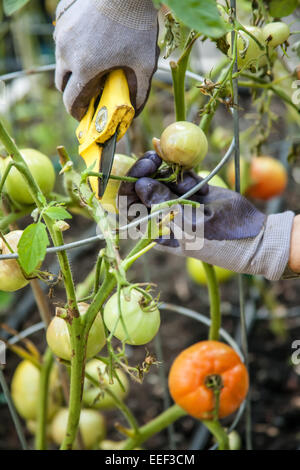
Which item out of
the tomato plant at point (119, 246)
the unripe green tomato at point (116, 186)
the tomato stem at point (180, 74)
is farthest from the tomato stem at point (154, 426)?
the tomato stem at point (180, 74)

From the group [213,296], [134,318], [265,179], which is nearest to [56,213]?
[134,318]

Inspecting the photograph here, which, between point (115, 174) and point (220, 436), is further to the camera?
point (220, 436)

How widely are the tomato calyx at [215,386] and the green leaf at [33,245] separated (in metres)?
0.38

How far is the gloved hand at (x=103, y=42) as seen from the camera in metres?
0.61

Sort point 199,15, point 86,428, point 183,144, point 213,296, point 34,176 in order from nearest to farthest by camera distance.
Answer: point 199,15, point 183,144, point 34,176, point 213,296, point 86,428

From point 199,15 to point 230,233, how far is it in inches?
11.2

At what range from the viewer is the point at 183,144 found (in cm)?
59

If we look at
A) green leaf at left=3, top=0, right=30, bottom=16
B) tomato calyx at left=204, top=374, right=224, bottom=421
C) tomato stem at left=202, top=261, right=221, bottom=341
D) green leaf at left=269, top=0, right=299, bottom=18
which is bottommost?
tomato calyx at left=204, top=374, right=224, bottom=421

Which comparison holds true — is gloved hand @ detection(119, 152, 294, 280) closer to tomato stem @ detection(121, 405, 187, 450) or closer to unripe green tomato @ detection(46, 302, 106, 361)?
unripe green tomato @ detection(46, 302, 106, 361)

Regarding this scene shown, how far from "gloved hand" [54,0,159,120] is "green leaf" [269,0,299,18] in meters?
0.21

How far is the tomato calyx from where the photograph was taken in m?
0.78

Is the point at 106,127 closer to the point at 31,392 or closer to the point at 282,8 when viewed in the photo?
the point at 282,8

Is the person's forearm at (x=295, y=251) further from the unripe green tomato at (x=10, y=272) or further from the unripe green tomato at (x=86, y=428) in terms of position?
the unripe green tomato at (x=86, y=428)

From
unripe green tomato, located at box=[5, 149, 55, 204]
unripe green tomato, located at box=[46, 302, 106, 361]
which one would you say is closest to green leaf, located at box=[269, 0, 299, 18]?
unripe green tomato, located at box=[5, 149, 55, 204]
